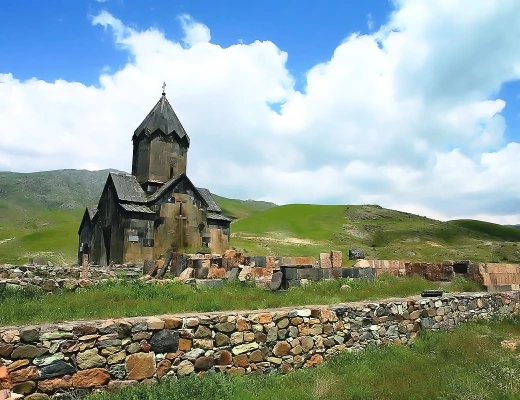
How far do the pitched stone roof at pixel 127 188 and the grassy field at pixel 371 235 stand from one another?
1075cm

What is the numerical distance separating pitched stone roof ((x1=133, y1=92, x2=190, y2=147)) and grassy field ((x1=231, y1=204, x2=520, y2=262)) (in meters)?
10.6

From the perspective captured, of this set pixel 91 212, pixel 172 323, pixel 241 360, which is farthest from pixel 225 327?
pixel 91 212

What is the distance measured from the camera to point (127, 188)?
19.6 m

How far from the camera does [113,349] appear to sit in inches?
171

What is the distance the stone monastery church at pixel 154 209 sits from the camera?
18.3 meters

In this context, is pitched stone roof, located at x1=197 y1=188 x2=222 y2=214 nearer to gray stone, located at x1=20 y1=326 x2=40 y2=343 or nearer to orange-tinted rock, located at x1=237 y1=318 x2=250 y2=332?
orange-tinted rock, located at x1=237 y1=318 x2=250 y2=332

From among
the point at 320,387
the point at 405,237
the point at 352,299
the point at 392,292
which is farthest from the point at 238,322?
the point at 405,237

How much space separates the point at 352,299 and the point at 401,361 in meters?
2.31

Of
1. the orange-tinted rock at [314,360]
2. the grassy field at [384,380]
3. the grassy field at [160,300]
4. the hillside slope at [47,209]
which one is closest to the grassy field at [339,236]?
the hillside slope at [47,209]

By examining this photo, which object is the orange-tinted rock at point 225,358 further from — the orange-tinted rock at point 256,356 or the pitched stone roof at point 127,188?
the pitched stone roof at point 127,188

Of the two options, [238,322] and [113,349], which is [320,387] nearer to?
[238,322]

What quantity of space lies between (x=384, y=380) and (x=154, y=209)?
15.4 meters

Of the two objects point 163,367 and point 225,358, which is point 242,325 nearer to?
point 225,358

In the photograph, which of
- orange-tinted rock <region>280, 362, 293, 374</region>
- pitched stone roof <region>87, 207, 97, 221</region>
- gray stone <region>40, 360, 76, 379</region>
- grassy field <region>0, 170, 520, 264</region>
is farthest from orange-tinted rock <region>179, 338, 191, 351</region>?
grassy field <region>0, 170, 520, 264</region>
